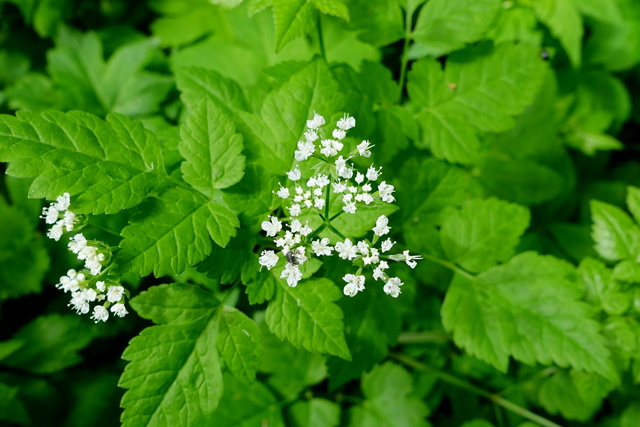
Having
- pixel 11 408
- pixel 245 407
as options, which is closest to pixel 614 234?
pixel 245 407

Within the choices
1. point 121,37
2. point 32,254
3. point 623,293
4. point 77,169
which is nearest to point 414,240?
point 623,293

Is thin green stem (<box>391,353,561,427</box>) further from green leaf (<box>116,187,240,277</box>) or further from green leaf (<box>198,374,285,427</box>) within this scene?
green leaf (<box>116,187,240,277</box>)

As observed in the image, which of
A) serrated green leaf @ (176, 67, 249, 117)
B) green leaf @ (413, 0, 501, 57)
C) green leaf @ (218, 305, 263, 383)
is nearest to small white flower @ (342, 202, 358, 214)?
green leaf @ (218, 305, 263, 383)

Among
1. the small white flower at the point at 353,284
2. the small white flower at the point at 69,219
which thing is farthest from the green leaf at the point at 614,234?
the small white flower at the point at 69,219

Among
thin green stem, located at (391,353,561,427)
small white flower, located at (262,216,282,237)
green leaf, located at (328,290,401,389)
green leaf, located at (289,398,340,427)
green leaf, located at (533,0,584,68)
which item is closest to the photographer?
small white flower, located at (262,216,282,237)

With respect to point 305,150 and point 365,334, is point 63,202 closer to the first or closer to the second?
point 305,150

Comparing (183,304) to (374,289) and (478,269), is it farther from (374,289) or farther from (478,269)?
(478,269)

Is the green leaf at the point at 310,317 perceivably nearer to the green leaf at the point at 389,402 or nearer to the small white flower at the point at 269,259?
the small white flower at the point at 269,259
